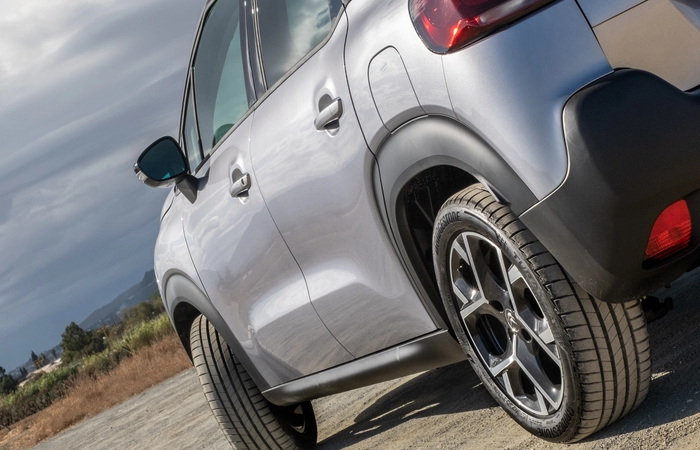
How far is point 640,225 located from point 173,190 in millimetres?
3037

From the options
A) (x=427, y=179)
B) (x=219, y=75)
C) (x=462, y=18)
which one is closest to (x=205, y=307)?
(x=219, y=75)

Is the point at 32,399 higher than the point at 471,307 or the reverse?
the reverse

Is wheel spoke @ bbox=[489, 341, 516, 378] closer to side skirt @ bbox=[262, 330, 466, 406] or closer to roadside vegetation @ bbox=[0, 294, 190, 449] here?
side skirt @ bbox=[262, 330, 466, 406]

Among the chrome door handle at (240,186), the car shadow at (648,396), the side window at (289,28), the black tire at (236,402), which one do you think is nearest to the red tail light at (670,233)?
the car shadow at (648,396)

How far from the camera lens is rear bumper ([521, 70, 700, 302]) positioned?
1931mm

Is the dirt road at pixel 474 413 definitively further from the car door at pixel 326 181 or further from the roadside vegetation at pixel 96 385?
the roadside vegetation at pixel 96 385

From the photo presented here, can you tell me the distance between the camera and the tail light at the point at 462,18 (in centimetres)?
210

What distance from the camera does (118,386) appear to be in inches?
786

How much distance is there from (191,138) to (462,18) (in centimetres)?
251

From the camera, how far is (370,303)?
3.01 m

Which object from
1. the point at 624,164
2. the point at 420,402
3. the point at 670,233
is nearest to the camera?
the point at 624,164

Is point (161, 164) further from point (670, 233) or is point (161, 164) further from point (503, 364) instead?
point (670, 233)

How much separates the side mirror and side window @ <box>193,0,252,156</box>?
5.4 inches

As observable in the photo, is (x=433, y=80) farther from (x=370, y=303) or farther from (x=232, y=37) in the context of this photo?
(x=232, y=37)
